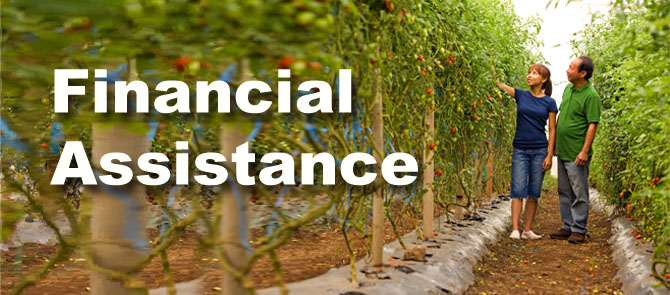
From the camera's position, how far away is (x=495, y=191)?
29.6ft

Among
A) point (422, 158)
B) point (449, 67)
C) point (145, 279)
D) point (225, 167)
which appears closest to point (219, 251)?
point (225, 167)

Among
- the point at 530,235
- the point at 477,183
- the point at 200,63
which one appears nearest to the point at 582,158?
the point at 530,235

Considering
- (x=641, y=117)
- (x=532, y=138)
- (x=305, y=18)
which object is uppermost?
(x=305, y=18)

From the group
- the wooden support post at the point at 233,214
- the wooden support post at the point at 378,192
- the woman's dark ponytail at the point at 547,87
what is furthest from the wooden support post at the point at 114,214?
the woman's dark ponytail at the point at 547,87

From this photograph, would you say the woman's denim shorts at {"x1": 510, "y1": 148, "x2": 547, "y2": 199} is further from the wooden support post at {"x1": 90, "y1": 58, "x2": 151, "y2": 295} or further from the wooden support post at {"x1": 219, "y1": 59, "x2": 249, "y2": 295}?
the wooden support post at {"x1": 90, "y1": 58, "x2": 151, "y2": 295}

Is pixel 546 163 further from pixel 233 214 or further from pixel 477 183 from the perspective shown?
pixel 233 214

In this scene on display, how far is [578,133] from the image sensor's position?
5270 mm

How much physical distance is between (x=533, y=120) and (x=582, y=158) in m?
0.52

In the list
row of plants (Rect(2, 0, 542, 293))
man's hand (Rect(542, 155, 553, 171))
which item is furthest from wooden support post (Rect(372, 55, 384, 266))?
man's hand (Rect(542, 155, 553, 171))

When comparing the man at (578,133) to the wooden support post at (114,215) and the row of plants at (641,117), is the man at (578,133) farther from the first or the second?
the wooden support post at (114,215)

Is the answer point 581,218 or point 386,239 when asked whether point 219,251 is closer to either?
point 386,239

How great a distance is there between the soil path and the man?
328 millimetres

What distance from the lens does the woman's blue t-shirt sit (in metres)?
5.40

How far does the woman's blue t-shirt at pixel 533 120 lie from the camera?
5.40 meters
